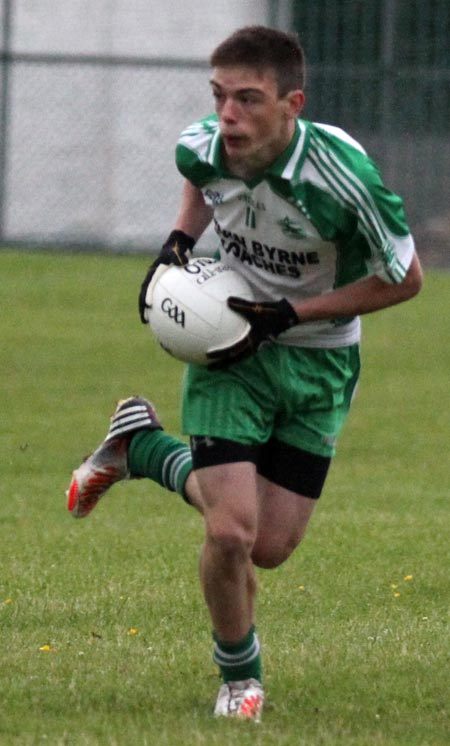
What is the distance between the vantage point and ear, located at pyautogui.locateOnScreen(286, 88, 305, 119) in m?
4.89

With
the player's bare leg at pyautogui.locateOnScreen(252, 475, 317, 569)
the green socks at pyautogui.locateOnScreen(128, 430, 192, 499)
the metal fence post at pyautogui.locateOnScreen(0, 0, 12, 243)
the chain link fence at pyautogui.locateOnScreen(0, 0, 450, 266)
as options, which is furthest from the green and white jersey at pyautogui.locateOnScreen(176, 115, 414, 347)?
the chain link fence at pyautogui.locateOnScreen(0, 0, 450, 266)

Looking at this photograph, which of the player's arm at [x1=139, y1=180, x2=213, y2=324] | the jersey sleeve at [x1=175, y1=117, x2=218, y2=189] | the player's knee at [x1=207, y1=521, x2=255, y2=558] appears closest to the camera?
the player's knee at [x1=207, y1=521, x2=255, y2=558]

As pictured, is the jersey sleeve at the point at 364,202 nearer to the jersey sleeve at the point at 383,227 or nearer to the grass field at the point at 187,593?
the jersey sleeve at the point at 383,227

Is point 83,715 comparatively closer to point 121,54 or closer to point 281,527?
point 281,527

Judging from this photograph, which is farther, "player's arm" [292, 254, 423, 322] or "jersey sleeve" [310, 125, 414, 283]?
"player's arm" [292, 254, 423, 322]

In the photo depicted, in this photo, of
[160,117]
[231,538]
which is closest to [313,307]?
[231,538]

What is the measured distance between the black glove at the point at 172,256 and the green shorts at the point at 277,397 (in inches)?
10.0

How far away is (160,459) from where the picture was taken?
5953 mm

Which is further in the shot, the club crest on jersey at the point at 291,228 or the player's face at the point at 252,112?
the club crest on jersey at the point at 291,228

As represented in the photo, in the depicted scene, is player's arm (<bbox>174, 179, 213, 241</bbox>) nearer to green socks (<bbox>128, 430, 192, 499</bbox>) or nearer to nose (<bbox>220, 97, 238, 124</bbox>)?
nose (<bbox>220, 97, 238, 124</bbox>)

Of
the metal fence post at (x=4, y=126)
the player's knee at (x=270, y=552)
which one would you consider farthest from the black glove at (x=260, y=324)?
the metal fence post at (x=4, y=126)

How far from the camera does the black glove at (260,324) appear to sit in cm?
495

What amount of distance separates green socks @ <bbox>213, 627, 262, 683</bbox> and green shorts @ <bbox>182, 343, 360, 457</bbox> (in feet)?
1.90

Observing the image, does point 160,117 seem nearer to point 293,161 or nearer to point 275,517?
point 275,517
